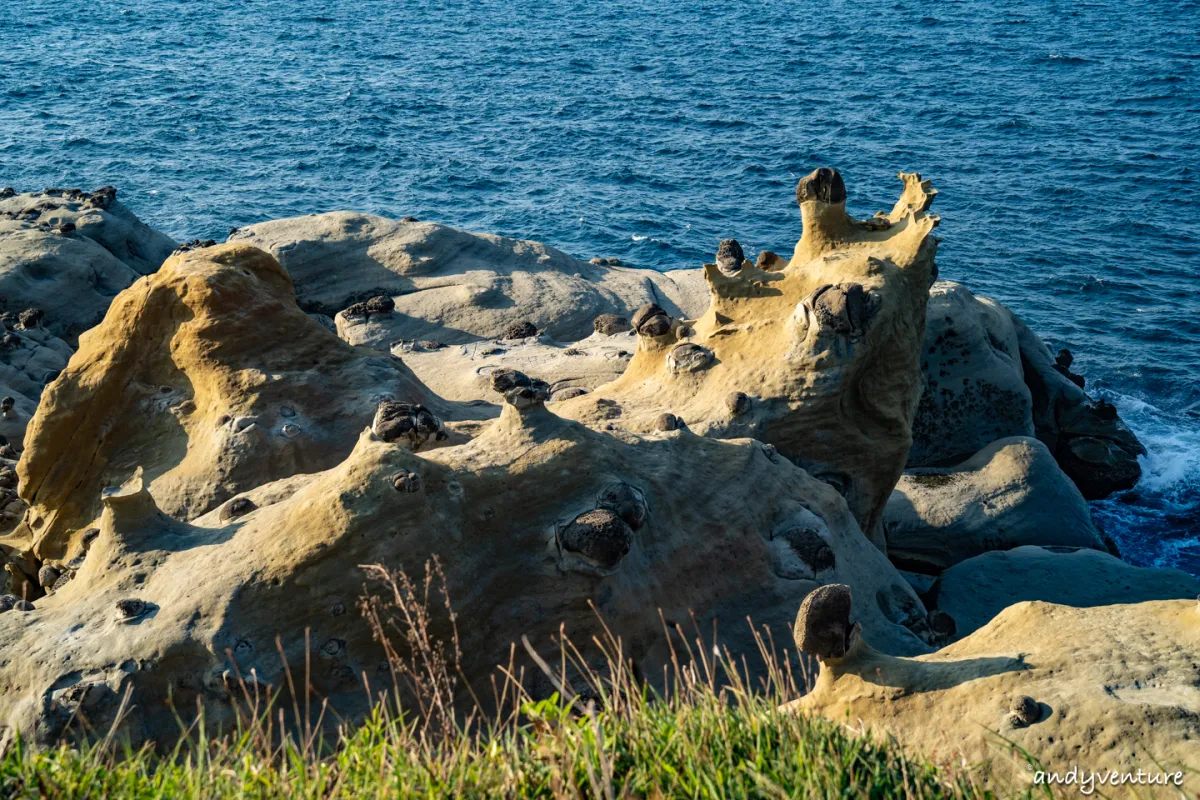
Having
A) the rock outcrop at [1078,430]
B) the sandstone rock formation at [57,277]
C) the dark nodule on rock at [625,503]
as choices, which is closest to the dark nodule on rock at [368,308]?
the sandstone rock formation at [57,277]

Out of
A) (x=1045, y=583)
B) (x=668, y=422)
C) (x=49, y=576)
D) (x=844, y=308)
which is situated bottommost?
(x=1045, y=583)

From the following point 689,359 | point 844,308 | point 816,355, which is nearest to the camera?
point 844,308

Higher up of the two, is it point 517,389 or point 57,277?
point 517,389

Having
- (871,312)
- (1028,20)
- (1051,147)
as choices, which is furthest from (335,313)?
(1028,20)

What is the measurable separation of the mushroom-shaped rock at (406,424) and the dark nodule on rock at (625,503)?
224 centimetres

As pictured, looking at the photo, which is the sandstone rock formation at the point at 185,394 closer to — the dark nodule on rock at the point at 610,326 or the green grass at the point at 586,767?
the green grass at the point at 586,767

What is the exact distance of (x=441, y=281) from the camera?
22.9m

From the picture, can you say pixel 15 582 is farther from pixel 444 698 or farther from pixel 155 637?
pixel 444 698

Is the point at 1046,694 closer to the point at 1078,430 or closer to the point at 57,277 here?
the point at 1078,430

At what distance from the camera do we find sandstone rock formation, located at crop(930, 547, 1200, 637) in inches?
513

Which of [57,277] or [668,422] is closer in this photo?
[668,422]

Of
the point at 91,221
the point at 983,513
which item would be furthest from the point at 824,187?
the point at 91,221

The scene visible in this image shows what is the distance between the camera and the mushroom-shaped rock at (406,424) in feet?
36.0

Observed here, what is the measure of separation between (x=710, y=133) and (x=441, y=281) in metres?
25.3
